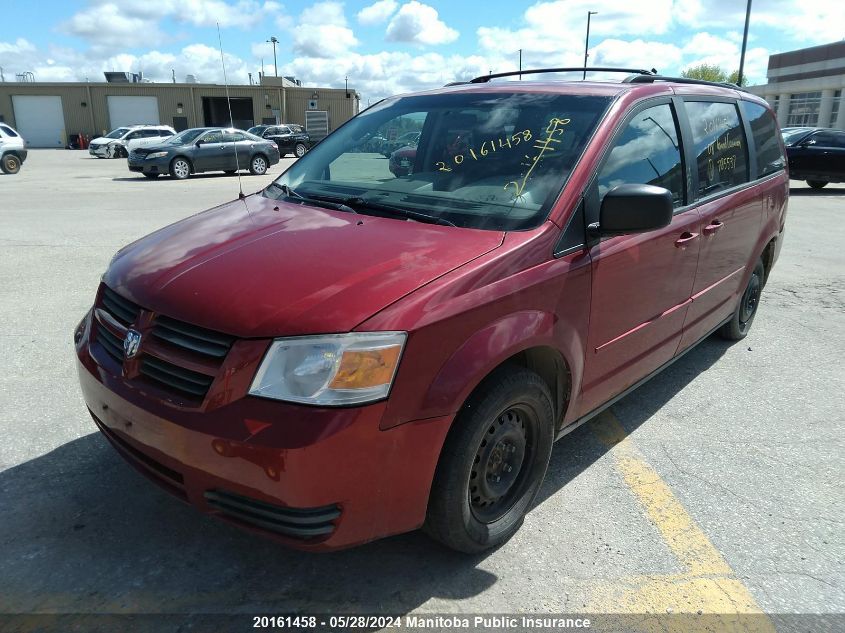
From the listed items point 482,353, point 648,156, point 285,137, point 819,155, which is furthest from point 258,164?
point 482,353

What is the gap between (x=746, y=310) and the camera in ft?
17.1

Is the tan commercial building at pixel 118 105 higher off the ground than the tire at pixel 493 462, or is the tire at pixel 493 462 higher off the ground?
the tan commercial building at pixel 118 105

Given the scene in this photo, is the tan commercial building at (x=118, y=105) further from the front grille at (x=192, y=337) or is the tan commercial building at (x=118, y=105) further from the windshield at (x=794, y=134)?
the front grille at (x=192, y=337)

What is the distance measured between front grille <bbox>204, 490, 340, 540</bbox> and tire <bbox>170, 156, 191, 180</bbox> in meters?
19.5

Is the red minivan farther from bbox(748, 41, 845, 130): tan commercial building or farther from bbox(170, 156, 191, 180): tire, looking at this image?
bbox(748, 41, 845, 130): tan commercial building

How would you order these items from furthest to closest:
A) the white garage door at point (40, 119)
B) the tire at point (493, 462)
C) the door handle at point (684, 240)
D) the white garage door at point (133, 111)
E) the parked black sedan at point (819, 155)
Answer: the white garage door at point (133, 111) → the white garage door at point (40, 119) → the parked black sedan at point (819, 155) → the door handle at point (684, 240) → the tire at point (493, 462)

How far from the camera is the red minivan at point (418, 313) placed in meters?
2.01

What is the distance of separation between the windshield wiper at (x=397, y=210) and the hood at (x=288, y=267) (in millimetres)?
65

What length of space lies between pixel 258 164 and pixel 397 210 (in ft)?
66.0

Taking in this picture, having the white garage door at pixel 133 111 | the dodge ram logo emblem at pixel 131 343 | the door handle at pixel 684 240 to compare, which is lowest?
the dodge ram logo emblem at pixel 131 343

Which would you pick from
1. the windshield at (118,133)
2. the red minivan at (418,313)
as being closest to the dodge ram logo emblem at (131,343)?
the red minivan at (418,313)

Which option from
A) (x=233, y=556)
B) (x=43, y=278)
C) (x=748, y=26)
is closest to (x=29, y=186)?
(x=43, y=278)

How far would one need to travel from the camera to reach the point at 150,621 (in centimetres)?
222

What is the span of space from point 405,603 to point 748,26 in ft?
98.3
